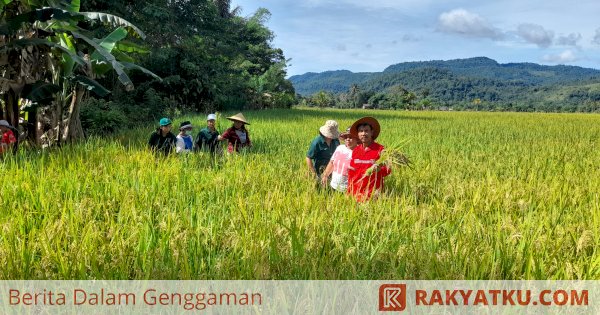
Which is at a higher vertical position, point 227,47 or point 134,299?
point 227,47

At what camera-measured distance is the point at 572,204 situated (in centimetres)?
383

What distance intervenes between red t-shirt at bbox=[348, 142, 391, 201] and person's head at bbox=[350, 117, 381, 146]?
0.07 m

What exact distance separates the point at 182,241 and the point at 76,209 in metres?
1.13

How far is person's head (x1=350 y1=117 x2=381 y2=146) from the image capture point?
3.98 metres

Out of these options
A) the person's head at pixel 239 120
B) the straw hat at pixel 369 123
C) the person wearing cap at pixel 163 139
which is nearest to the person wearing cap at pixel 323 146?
the straw hat at pixel 369 123

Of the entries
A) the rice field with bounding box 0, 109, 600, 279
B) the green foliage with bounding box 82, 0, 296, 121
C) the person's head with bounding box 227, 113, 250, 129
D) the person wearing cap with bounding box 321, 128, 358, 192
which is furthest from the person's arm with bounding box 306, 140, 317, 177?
the green foliage with bounding box 82, 0, 296, 121

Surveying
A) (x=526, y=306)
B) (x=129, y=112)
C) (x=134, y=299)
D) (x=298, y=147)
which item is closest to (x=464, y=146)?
(x=298, y=147)

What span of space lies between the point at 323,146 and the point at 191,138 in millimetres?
2473

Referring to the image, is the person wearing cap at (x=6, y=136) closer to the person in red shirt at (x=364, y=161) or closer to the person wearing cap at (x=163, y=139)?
the person wearing cap at (x=163, y=139)

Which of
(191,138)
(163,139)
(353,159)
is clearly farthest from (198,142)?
(353,159)

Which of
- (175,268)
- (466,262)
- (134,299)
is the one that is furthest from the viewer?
(466,262)

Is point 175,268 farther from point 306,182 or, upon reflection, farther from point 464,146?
point 464,146

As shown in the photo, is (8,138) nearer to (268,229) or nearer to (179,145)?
(179,145)

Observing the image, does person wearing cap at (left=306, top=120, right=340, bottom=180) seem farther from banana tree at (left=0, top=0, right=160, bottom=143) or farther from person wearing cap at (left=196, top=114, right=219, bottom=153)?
banana tree at (left=0, top=0, right=160, bottom=143)
